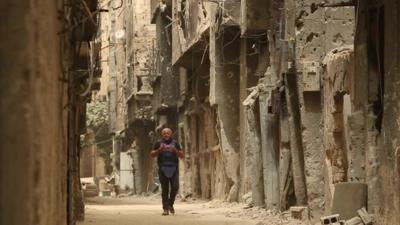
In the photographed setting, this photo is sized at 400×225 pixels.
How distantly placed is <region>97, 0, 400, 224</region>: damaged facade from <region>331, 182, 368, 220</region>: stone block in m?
0.13

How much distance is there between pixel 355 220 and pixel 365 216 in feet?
0.46

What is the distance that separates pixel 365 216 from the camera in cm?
959

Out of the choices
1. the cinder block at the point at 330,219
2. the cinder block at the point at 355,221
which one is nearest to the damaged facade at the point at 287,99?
the cinder block at the point at 355,221

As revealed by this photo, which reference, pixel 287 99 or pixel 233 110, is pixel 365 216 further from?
pixel 233 110

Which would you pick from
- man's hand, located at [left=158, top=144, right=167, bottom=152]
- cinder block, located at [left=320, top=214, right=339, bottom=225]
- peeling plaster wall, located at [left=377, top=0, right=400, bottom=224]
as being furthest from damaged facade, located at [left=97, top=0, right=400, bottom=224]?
man's hand, located at [left=158, top=144, right=167, bottom=152]

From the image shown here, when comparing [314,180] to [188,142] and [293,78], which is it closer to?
[293,78]

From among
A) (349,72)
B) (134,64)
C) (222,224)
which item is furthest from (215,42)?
(134,64)

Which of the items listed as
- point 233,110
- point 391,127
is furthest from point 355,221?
point 233,110

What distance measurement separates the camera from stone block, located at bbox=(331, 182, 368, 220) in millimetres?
9898

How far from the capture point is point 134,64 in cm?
3631

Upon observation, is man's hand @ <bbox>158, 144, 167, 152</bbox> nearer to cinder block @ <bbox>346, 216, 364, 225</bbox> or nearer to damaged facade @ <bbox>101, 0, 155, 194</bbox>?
cinder block @ <bbox>346, 216, 364, 225</bbox>

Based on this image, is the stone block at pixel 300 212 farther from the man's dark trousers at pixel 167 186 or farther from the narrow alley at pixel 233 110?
the man's dark trousers at pixel 167 186

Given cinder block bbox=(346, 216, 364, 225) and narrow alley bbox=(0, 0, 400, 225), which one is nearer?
narrow alley bbox=(0, 0, 400, 225)

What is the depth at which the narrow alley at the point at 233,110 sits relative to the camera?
4.52 m
